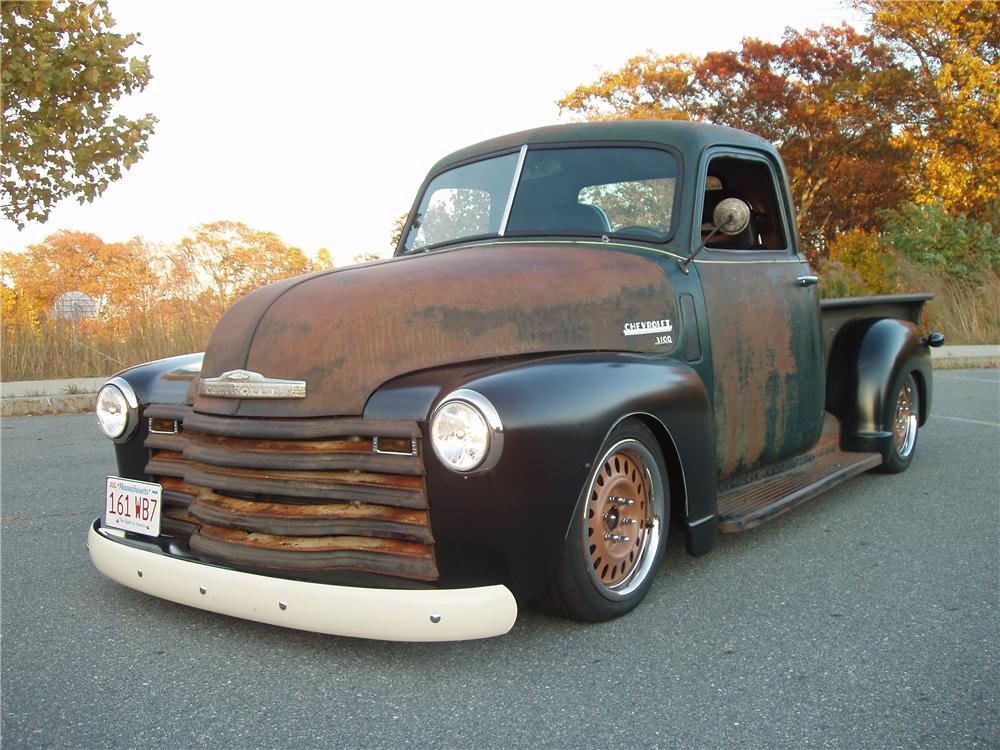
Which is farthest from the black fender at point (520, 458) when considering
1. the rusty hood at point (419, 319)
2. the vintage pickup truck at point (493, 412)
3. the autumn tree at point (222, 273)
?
the autumn tree at point (222, 273)

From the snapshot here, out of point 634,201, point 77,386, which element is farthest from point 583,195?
point 77,386

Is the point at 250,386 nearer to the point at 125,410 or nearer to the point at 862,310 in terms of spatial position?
the point at 125,410

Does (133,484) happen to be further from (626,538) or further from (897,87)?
(897,87)

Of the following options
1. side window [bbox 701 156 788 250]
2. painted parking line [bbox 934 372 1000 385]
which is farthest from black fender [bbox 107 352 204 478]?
painted parking line [bbox 934 372 1000 385]

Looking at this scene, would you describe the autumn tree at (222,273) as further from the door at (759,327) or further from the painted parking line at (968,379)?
the painted parking line at (968,379)

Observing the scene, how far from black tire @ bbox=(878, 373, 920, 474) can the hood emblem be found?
12.0 ft

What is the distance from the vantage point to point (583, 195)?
3.98 metres

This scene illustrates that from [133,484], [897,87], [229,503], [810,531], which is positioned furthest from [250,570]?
[897,87]

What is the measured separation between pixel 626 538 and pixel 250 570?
1.26 m

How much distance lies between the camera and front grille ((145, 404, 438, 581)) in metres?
2.72

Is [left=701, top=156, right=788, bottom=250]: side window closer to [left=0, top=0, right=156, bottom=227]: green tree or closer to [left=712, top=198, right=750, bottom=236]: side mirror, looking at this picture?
[left=712, top=198, right=750, bottom=236]: side mirror

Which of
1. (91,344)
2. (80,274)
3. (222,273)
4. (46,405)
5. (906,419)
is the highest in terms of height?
(80,274)

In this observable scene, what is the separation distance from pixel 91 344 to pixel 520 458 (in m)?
10.2

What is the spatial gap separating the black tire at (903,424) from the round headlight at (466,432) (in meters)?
3.42
